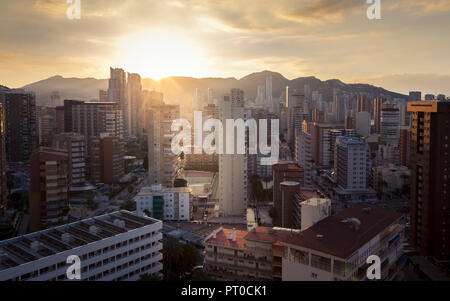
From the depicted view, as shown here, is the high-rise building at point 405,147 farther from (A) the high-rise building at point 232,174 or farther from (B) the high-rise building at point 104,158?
(B) the high-rise building at point 104,158

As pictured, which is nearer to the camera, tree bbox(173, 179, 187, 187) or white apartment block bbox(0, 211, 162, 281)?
white apartment block bbox(0, 211, 162, 281)

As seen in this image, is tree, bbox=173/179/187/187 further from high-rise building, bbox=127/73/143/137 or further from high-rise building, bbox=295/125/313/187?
high-rise building, bbox=127/73/143/137

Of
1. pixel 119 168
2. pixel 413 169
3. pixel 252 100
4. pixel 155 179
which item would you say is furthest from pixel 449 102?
pixel 252 100

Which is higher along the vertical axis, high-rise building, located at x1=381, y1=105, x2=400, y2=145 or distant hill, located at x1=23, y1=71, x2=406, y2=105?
distant hill, located at x1=23, y1=71, x2=406, y2=105

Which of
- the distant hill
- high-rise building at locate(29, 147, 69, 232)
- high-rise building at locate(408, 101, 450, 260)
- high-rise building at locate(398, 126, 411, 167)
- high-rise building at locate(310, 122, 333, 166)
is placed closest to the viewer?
high-rise building at locate(408, 101, 450, 260)

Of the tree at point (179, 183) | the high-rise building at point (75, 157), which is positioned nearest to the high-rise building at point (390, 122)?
the tree at point (179, 183)
